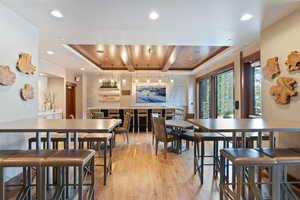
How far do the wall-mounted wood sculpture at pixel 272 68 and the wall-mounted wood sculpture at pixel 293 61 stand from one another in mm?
239

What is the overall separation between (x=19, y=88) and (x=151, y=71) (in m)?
6.16

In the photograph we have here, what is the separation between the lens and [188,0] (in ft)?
8.11

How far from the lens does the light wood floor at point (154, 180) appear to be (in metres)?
2.59

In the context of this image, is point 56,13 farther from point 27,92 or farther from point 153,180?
point 153,180

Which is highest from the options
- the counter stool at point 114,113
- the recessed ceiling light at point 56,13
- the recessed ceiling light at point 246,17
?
the recessed ceiling light at point 246,17

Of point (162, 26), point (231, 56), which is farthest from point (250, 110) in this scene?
point (162, 26)

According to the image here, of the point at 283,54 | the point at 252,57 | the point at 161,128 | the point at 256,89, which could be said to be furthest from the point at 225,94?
the point at 283,54

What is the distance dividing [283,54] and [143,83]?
7005mm

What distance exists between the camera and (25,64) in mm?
3090

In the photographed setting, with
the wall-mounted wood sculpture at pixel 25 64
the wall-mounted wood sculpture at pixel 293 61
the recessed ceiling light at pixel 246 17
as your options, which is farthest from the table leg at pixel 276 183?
the wall-mounted wood sculpture at pixel 25 64

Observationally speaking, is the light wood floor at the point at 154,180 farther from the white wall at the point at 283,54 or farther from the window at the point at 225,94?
the window at the point at 225,94

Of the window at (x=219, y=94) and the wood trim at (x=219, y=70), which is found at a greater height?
the wood trim at (x=219, y=70)

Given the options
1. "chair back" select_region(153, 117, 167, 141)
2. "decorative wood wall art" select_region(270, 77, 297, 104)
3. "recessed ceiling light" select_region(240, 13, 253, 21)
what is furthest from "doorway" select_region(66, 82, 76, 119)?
"decorative wood wall art" select_region(270, 77, 297, 104)

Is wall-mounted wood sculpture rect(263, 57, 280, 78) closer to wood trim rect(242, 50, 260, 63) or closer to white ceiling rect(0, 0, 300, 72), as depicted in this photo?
white ceiling rect(0, 0, 300, 72)
